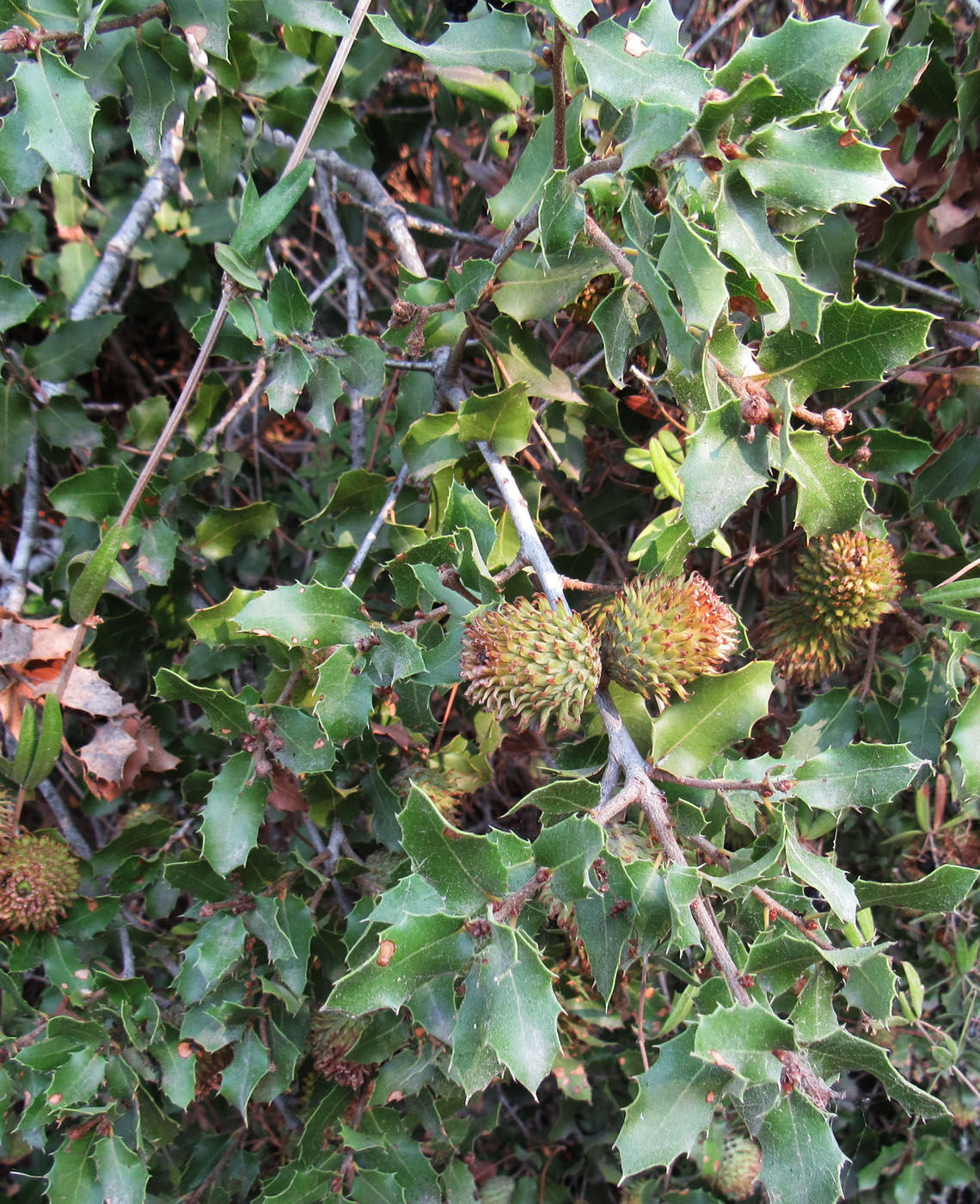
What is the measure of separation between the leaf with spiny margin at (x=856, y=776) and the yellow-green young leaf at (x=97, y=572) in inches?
46.6

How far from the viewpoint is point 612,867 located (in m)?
0.92

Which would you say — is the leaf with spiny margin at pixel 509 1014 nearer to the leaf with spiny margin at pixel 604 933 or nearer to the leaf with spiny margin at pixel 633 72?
the leaf with spiny margin at pixel 604 933

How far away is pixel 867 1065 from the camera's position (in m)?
0.87

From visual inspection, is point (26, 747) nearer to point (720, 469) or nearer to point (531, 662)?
point (531, 662)

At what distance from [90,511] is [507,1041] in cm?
132

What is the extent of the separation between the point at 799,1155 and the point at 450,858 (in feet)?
1.47

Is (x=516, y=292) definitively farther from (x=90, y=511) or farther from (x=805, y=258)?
(x=90, y=511)

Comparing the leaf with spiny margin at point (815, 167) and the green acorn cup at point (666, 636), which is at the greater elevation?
the leaf with spiny margin at point (815, 167)

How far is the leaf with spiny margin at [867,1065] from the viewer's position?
0.86 meters

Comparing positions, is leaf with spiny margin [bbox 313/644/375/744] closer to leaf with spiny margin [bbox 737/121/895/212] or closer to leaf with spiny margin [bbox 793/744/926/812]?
leaf with spiny margin [bbox 793/744/926/812]

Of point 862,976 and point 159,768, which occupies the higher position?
point 862,976

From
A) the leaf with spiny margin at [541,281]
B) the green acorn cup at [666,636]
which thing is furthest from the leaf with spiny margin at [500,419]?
the green acorn cup at [666,636]

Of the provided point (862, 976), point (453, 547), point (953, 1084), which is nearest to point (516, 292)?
point (453, 547)

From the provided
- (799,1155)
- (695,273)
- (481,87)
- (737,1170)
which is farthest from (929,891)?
(481,87)
